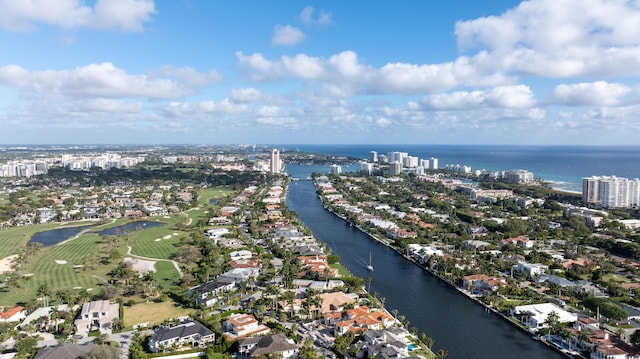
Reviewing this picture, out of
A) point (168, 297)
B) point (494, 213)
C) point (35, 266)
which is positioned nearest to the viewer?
point (168, 297)

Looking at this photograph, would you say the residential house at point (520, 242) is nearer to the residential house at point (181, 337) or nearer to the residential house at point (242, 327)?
the residential house at point (242, 327)

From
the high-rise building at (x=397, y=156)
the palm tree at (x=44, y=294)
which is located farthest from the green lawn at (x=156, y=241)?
the high-rise building at (x=397, y=156)

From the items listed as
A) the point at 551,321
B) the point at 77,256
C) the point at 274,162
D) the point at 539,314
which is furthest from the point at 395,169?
the point at 551,321

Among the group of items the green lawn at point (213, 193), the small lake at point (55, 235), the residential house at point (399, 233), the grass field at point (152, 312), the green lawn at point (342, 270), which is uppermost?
the green lawn at point (213, 193)

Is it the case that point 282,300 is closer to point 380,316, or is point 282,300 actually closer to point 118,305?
point 380,316

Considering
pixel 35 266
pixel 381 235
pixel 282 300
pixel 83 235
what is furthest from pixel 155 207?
pixel 282 300

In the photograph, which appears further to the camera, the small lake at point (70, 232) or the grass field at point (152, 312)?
the small lake at point (70, 232)

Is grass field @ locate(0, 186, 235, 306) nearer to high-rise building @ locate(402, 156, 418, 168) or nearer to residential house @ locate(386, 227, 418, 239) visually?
residential house @ locate(386, 227, 418, 239)
